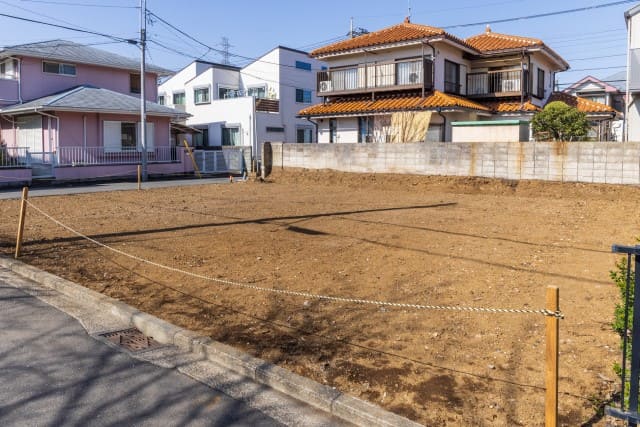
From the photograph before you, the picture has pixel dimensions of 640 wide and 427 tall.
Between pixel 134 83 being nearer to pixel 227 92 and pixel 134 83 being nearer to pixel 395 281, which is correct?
pixel 227 92

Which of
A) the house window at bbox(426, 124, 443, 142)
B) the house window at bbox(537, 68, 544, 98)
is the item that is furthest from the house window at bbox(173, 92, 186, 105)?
the house window at bbox(537, 68, 544, 98)

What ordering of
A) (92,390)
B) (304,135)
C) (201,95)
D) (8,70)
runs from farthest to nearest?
(201,95)
(304,135)
(8,70)
(92,390)

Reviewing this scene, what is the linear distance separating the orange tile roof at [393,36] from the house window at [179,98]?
1519 centimetres

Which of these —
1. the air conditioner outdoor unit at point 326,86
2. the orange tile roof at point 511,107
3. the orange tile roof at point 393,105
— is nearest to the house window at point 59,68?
the orange tile roof at point 393,105

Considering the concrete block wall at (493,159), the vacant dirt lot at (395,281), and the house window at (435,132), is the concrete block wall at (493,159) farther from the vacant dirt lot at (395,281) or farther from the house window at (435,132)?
the house window at (435,132)

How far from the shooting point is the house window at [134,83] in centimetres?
3021

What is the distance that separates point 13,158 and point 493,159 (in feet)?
64.0

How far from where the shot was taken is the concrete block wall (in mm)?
13398

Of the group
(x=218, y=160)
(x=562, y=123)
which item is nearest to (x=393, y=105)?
(x=562, y=123)

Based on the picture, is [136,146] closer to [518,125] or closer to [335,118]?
[335,118]

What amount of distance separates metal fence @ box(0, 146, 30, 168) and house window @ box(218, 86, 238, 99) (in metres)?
15.6

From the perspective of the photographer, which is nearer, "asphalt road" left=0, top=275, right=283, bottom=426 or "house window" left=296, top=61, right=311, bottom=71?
"asphalt road" left=0, top=275, right=283, bottom=426

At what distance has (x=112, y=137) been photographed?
26.0 meters

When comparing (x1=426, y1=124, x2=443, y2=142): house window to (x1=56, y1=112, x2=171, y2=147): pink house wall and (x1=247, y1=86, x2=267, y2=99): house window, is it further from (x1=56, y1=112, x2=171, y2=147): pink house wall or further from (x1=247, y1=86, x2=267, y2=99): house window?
(x1=247, y1=86, x2=267, y2=99): house window
